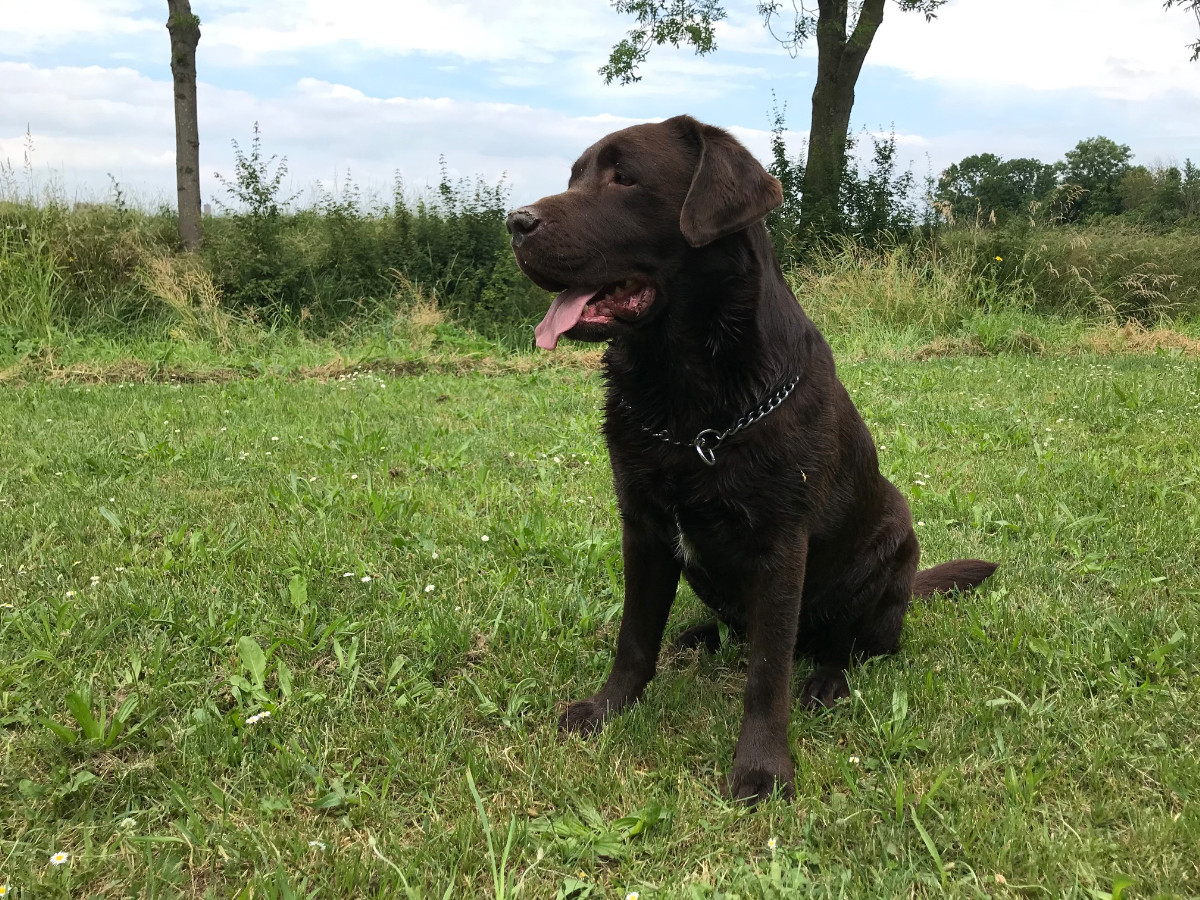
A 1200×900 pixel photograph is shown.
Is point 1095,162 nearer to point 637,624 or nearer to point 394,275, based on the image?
point 394,275

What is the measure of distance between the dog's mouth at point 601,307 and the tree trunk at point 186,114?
37.1 feet

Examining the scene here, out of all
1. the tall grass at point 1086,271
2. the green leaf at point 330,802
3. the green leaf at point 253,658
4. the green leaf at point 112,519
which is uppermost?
the tall grass at point 1086,271

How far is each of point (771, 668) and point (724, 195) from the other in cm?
123

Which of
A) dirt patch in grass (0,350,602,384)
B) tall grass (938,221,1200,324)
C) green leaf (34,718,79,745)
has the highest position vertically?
tall grass (938,221,1200,324)

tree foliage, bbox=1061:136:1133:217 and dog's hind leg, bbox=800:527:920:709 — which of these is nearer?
dog's hind leg, bbox=800:527:920:709

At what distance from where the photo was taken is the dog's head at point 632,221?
7.20 feet

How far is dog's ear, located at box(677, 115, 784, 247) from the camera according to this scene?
7.07 feet

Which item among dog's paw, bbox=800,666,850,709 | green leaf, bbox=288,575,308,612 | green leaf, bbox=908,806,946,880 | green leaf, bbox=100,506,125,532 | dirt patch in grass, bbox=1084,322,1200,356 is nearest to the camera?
green leaf, bbox=908,806,946,880

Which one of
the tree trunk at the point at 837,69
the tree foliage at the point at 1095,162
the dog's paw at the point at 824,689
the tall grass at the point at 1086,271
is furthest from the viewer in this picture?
the tree foliage at the point at 1095,162

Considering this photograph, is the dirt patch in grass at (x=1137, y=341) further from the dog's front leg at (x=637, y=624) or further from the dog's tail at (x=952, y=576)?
the dog's front leg at (x=637, y=624)

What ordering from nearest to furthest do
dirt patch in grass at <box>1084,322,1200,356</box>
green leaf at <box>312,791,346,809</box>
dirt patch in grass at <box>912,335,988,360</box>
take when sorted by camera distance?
1. green leaf at <box>312,791,346,809</box>
2. dirt patch in grass at <box>912,335,988,360</box>
3. dirt patch in grass at <box>1084,322,1200,356</box>

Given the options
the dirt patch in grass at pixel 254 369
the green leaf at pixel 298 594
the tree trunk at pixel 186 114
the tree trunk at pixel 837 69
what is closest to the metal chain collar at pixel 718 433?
the green leaf at pixel 298 594

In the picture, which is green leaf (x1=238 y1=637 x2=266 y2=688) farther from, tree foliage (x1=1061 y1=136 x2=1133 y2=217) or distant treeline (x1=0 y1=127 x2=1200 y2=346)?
tree foliage (x1=1061 y1=136 x2=1133 y2=217)

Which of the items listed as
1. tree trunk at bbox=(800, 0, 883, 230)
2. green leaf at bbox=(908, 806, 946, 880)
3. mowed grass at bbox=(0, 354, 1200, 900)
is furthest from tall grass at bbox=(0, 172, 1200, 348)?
green leaf at bbox=(908, 806, 946, 880)
